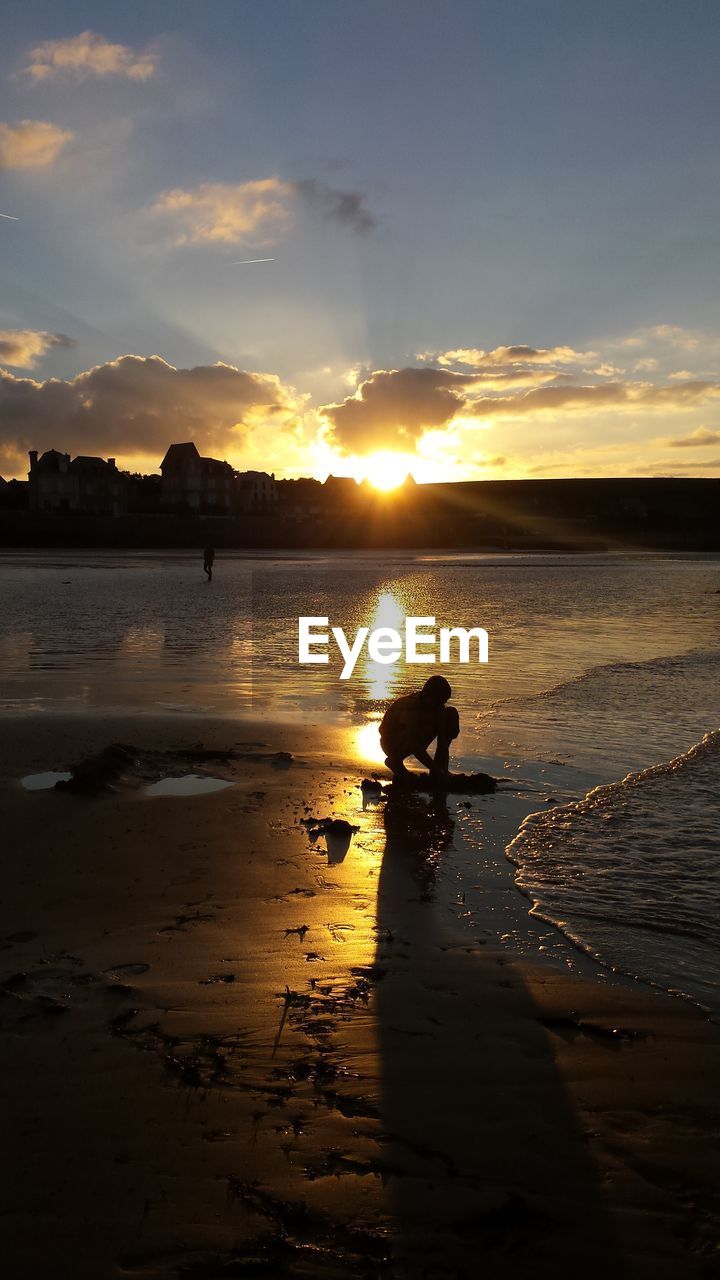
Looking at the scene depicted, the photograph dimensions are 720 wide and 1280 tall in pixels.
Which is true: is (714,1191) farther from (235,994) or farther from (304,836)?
(304,836)

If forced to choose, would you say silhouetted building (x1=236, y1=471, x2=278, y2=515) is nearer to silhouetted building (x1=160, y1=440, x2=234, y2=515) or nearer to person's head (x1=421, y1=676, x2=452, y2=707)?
silhouetted building (x1=160, y1=440, x2=234, y2=515)

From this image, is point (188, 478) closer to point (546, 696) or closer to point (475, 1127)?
point (546, 696)

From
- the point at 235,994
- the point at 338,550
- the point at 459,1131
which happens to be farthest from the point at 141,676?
the point at 338,550

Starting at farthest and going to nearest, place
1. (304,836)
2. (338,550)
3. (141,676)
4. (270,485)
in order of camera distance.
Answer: (270,485)
(338,550)
(141,676)
(304,836)

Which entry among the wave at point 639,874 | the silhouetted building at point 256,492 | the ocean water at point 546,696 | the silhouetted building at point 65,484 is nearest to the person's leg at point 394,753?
the ocean water at point 546,696

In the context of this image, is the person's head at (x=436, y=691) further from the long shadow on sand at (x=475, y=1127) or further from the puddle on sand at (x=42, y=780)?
the puddle on sand at (x=42, y=780)

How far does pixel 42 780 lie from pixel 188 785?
1.35 metres

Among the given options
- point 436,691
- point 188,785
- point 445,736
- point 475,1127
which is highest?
point 436,691

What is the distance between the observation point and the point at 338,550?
315 ft

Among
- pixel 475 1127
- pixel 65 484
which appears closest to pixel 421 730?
pixel 475 1127

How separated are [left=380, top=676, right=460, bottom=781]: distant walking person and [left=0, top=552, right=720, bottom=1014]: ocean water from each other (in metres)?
1.07

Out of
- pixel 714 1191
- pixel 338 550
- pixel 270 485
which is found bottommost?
pixel 714 1191

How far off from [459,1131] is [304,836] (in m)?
3.51

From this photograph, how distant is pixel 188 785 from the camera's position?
311 inches
